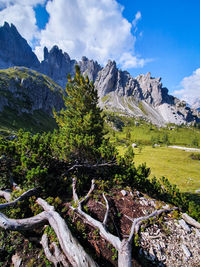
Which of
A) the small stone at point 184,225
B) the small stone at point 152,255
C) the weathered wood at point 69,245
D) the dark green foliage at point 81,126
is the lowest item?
the small stone at point 152,255

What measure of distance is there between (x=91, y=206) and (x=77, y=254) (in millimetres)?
2851

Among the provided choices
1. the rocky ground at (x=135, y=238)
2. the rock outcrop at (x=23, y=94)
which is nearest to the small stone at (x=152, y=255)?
the rocky ground at (x=135, y=238)

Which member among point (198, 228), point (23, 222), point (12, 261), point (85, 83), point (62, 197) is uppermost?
point (85, 83)

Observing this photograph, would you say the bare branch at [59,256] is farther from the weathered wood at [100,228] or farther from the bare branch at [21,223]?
the weathered wood at [100,228]

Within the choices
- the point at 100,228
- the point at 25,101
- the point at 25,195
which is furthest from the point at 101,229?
the point at 25,101

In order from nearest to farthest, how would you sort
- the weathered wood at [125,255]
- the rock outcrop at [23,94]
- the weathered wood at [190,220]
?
1. the weathered wood at [125,255]
2. the weathered wood at [190,220]
3. the rock outcrop at [23,94]

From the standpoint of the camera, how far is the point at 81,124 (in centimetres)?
1041

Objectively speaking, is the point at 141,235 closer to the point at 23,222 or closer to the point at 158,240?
the point at 158,240

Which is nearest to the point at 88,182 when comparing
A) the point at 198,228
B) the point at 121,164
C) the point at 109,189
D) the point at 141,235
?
the point at 109,189

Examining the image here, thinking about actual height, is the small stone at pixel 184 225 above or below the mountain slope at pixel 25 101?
below

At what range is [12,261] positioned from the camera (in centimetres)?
430

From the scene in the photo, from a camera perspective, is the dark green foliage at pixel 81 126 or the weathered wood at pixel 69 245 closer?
the weathered wood at pixel 69 245

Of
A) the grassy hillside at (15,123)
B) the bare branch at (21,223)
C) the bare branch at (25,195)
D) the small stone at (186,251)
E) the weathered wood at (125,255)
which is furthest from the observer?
the grassy hillside at (15,123)

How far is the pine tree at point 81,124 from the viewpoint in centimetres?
866
